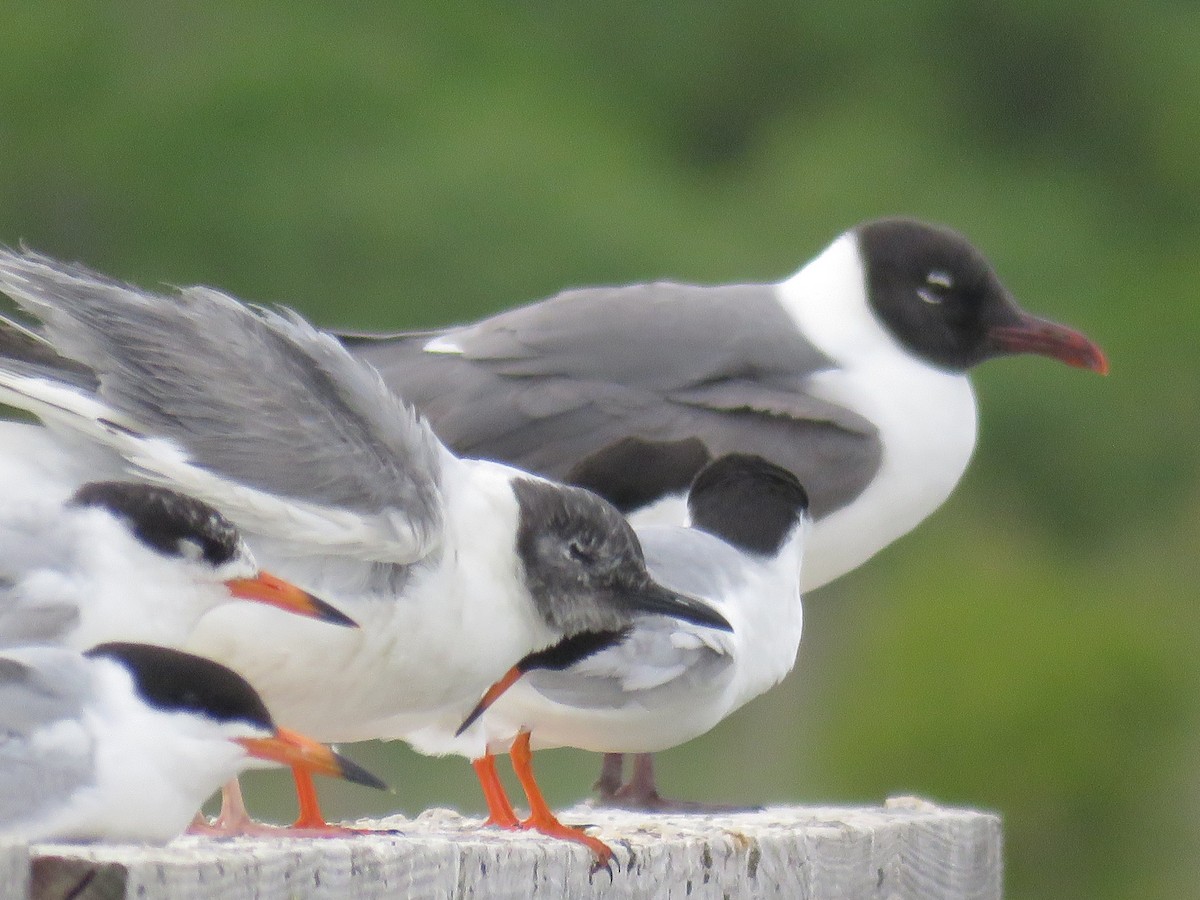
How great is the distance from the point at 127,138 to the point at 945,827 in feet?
31.4

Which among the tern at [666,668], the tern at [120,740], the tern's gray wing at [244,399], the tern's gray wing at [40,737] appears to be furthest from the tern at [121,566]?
the tern at [666,668]

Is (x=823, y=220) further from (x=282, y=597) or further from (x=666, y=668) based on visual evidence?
(x=282, y=597)

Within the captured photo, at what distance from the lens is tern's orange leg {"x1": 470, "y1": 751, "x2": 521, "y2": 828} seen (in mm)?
3100

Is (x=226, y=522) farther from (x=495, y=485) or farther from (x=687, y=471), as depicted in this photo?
(x=687, y=471)

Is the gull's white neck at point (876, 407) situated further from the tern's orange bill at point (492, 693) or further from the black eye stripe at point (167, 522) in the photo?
the black eye stripe at point (167, 522)

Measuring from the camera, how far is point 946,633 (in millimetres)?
8773

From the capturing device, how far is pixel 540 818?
296 centimetres

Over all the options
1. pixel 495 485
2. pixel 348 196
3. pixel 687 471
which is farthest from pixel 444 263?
pixel 495 485

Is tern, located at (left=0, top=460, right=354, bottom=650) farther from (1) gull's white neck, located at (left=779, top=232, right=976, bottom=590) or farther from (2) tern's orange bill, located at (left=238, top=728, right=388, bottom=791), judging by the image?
(1) gull's white neck, located at (left=779, top=232, right=976, bottom=590)

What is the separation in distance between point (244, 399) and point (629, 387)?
4.79 ft

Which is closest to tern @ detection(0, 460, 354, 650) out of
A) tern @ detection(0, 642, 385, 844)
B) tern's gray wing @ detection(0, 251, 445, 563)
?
tern's gray wing @ detection(0, 251, 445, 563)

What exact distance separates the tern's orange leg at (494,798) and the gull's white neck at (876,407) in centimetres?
125

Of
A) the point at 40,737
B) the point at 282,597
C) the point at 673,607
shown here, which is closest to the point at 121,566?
the point at 282,597

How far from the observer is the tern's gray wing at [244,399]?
2.94 meters
